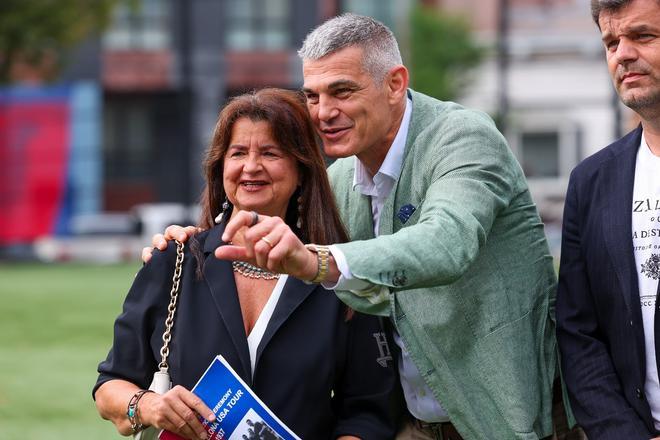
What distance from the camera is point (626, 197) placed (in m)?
3.93

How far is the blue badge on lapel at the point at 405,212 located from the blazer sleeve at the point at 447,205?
3.1 inches

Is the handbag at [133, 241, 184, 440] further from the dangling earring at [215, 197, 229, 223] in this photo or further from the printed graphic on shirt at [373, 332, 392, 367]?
the printed graphic on shirt at [373, 332, 392, 367]

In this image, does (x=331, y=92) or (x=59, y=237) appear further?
(x=59, y=237)

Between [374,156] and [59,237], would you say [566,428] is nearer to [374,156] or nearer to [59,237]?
[374,156]

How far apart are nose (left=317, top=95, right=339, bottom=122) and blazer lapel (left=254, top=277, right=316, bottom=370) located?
1.79 feet

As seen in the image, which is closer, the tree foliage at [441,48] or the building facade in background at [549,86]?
the tree foliage at [441,48]

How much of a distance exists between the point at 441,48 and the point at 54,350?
35.1m

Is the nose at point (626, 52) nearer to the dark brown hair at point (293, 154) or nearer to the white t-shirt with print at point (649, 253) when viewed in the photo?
the white t-shirt with print at point (649, 253)

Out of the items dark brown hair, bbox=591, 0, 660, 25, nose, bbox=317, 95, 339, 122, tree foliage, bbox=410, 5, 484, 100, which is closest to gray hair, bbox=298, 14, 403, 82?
nose, bbox=317, 95, 339, 122

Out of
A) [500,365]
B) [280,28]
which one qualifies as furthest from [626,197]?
[280,28]

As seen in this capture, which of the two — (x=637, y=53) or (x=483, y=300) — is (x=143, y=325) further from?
(x=637, y=53)

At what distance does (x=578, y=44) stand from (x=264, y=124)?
48469 millimetres

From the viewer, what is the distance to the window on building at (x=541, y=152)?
174 feet

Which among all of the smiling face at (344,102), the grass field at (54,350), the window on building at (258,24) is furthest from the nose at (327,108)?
the window on building at (258,24)
